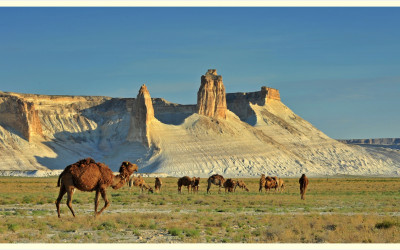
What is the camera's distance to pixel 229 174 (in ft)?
400

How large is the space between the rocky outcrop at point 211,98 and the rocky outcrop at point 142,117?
15.2 m

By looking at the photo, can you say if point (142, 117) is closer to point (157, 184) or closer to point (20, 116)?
point (20, 116)

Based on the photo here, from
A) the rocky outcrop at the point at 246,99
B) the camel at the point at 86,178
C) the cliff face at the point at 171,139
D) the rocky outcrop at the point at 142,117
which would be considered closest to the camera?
the camel at the point at 86,178

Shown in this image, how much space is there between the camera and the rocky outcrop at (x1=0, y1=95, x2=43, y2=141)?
126 m

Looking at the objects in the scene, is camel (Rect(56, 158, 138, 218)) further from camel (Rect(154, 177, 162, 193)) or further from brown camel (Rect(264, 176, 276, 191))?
brown camel (Rect(264, 176, 276, 191))

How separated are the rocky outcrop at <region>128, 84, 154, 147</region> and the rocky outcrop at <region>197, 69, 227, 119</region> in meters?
15.2

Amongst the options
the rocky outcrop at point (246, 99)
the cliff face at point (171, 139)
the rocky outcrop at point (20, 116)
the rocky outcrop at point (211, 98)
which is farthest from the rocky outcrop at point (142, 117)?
the rocky outcrop at point (246, 99)

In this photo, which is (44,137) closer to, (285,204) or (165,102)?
(165,102)

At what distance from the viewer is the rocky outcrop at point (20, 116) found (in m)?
126

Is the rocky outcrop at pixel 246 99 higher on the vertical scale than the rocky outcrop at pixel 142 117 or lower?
higher

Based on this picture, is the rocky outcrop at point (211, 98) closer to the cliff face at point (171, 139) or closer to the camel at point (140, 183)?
the cliff face at point (171, 139)

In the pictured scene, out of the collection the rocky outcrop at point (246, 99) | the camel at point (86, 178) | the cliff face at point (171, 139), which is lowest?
the camel at point (86, 178)

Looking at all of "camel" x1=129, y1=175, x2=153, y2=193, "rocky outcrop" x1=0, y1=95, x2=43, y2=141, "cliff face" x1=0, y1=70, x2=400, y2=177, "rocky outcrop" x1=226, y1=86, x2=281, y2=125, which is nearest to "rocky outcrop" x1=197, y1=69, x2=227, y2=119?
"cliff face" x1=0, y1=70, x2=400, y2=177

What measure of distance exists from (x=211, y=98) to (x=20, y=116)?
135 feet
